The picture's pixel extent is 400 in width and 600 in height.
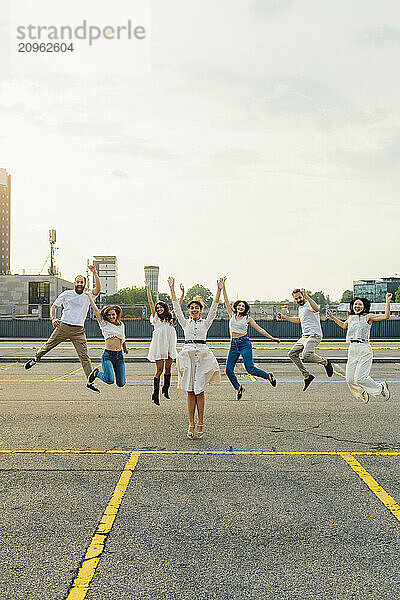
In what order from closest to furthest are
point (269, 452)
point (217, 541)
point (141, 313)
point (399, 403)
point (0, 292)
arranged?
point (217, 541) → point (269, 452) → point (399, 403) → point (141, 313) → point (0, 292)

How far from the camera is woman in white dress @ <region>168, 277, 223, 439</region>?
898 centimetres

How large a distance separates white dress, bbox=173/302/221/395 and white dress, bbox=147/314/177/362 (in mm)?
1132

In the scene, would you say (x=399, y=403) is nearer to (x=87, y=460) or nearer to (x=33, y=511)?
(x=87, y=460)

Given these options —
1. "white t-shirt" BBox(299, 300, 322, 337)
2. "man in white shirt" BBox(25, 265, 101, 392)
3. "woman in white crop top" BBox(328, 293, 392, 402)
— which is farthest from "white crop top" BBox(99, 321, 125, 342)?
"woman in white crop top" BBox(328, 293, 392, 402)

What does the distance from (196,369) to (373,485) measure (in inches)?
127

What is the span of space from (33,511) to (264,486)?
8.32ft

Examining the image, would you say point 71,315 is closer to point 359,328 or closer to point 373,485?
point 359,328

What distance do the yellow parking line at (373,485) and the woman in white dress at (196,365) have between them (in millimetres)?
2206

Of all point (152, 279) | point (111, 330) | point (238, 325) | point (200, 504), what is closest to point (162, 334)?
point (111, 330)

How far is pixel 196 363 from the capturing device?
29.9 ft

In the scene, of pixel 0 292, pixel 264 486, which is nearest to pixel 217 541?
pixel 264 486

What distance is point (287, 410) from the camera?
11.7 metres

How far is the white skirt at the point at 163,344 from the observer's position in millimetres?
10508

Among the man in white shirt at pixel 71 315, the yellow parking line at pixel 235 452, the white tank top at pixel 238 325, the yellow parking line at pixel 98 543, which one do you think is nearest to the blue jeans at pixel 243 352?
the white tank top at pixel 238 325
